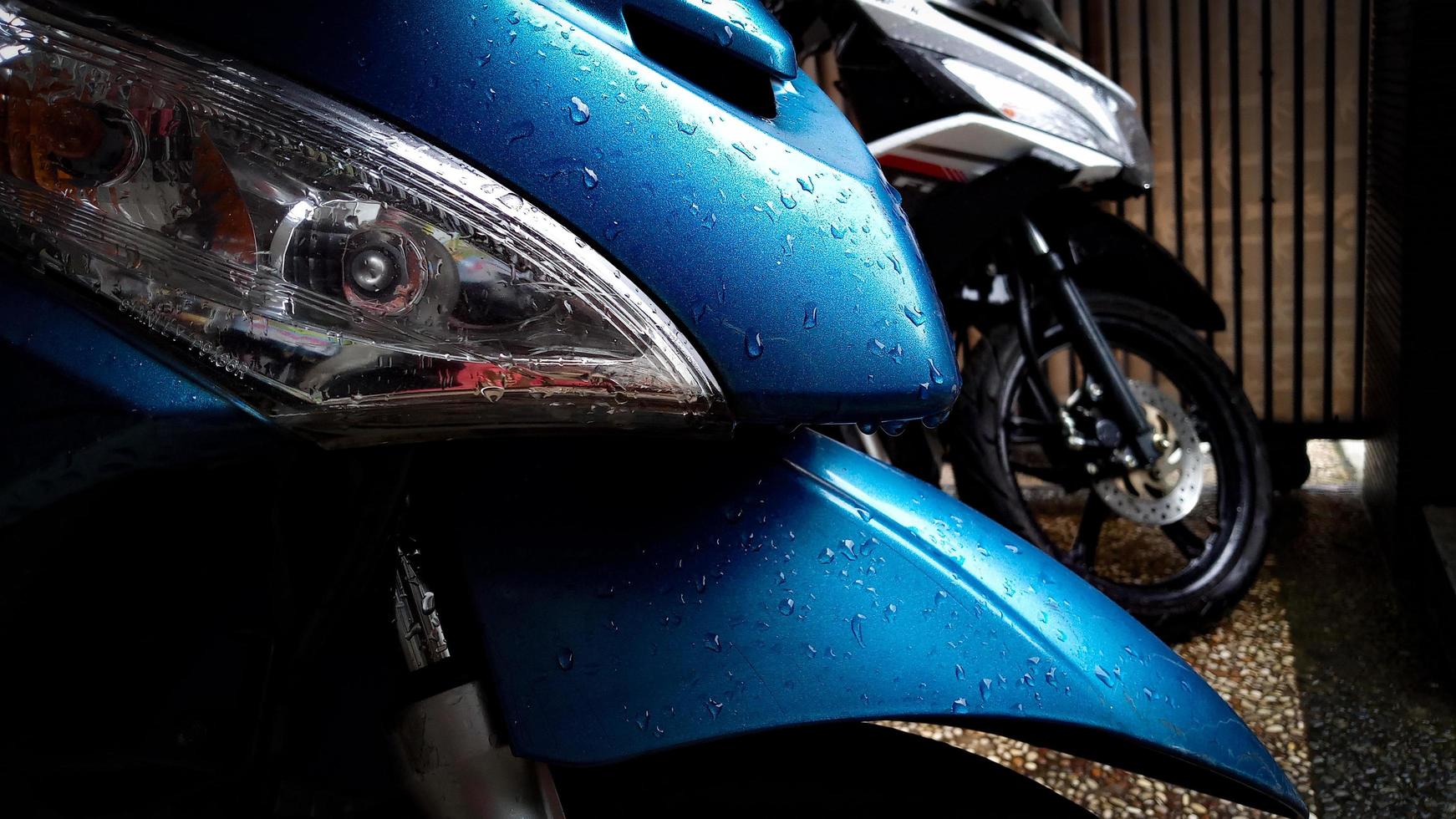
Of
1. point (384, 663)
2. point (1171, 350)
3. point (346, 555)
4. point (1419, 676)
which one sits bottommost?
point (1419, 676)

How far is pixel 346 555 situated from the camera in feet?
2.15

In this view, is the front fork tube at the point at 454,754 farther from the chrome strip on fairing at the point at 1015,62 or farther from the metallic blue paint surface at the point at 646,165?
the chrome strip on fairing at the point at 1015,62

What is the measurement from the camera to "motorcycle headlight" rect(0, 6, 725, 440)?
22.8 inches

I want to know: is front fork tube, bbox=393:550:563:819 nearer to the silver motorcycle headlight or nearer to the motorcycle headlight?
the motorcycle headlight

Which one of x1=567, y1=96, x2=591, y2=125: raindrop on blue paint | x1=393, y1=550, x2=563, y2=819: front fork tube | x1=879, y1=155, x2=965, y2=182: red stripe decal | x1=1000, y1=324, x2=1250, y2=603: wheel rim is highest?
x1=567, y1=96, x2=591, y2=125: raindrop on blue paint

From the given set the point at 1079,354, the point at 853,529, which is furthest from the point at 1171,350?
the point at 853,529

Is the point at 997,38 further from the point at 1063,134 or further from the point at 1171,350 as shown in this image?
the point at 1171,350

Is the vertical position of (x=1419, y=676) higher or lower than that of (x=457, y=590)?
lower

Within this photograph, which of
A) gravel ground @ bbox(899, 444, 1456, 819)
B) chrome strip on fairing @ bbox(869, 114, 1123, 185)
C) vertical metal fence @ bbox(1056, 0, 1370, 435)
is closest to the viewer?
gravel ground @ bbox(899, 444, 1456, 819)

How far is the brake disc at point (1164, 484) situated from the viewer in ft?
6.61

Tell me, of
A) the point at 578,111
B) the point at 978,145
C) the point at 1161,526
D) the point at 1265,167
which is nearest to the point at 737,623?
the point at 578,111

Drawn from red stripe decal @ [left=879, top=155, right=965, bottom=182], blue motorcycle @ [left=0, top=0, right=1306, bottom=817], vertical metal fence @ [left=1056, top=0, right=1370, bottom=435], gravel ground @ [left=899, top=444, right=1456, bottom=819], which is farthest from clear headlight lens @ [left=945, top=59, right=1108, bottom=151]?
blue motorcycle @ [left=0, top=0, right=1306, bottom=817]

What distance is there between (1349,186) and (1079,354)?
971mm

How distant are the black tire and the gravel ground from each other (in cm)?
8
